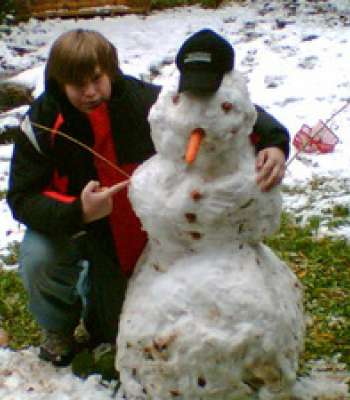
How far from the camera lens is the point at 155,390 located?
2307 mm

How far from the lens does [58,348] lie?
9.34ft

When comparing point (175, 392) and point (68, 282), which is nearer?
point (175, 392)

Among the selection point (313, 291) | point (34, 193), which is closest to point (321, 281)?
point (313, 291)

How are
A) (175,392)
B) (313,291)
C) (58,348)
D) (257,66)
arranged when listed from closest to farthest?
(175,392), (58,348), (313,291), (257,66)

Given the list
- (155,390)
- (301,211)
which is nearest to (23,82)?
(301,211)

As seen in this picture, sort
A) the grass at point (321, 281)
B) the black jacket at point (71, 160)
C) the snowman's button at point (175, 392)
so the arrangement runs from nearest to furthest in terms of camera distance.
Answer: the snowman's button at point (175, 392)
the black jacket at point (71, 160)
the grass at point (321, 281)

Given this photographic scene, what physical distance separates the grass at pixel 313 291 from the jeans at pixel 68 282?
363mm

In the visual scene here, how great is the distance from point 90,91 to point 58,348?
952 mm

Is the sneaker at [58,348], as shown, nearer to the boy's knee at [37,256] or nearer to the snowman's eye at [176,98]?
the boy's knee at [37,256]

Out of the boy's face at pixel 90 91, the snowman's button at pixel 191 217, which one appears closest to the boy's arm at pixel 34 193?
the boy's face at pixel 90 91

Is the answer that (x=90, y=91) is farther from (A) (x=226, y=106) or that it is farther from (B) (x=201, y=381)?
(B) (x=201, y=381)

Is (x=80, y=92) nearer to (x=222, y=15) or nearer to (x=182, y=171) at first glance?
(x=182, y=171)

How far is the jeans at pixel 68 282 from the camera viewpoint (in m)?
2.65

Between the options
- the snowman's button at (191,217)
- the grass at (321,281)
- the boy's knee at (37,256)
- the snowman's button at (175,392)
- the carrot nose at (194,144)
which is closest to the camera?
the carrot nose at (194,144)
